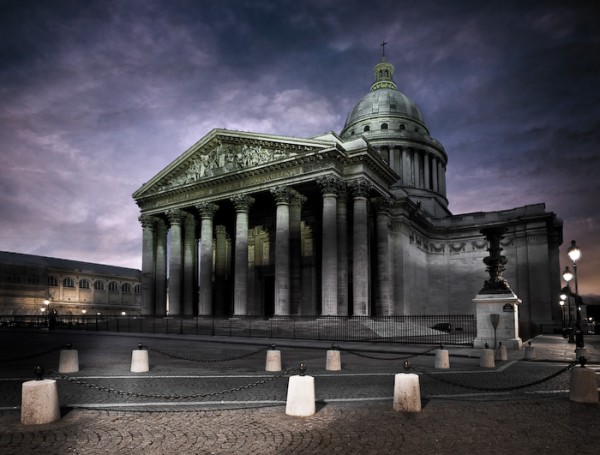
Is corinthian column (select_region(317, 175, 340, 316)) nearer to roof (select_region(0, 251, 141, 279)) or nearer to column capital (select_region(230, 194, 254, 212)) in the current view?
column capital (select_region(230, 194, 254, 212))

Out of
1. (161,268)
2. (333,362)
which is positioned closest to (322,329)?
(333,362)

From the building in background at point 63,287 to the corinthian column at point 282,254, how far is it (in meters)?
55.4

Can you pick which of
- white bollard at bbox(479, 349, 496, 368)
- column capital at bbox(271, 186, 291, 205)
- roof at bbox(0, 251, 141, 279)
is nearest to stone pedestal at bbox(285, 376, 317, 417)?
white bollard at bbox(479, 349, 496, 368)

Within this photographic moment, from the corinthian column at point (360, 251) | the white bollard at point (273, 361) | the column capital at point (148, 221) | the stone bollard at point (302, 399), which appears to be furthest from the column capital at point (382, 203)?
the stone bollard at point (302, 399)

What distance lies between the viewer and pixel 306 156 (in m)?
37.0

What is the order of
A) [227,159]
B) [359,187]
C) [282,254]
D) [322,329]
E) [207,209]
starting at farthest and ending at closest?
[207,209]
[227,159]
[282,254]
[359,187]
[322,329]

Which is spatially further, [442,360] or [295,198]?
[295,198]

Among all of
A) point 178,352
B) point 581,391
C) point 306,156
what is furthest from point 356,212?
point 581,391

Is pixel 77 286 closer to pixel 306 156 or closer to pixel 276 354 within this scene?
pixel 306 156

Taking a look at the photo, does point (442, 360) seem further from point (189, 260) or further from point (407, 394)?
point (189, 260)

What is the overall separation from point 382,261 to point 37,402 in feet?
118

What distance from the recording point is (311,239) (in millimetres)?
45719

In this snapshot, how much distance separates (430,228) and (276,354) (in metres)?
45.7

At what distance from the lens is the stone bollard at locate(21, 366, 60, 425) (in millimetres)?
7945
